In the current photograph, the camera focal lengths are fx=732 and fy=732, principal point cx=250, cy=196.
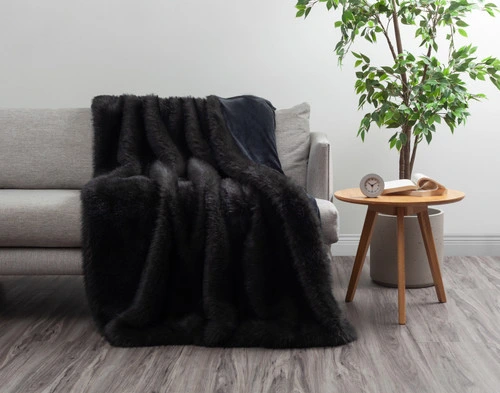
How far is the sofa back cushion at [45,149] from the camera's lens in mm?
3137

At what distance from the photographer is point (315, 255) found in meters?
2.43

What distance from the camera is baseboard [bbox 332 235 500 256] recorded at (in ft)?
12.1

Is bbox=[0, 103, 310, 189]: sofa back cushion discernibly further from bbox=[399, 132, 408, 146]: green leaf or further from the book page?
the book page

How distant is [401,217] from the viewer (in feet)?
8.62

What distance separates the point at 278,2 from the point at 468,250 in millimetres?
1563

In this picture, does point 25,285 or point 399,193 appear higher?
point 399,193

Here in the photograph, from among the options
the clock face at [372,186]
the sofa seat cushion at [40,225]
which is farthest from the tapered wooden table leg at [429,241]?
the sofa seat cushion at [40,225]

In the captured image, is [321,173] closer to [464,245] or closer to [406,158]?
[406,158]

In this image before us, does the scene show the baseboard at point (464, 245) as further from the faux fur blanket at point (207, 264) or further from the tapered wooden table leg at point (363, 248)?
the faux fur blanket at point (207, 264)

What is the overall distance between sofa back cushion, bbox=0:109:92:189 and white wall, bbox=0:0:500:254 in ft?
1.56

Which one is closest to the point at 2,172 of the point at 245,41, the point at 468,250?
the point at 245,41

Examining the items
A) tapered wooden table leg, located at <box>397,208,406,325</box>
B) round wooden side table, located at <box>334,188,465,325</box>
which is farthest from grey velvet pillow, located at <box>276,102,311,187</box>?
tapered wooden table leg, located at <box>397,208,406,325</box>

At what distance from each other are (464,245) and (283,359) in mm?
1814

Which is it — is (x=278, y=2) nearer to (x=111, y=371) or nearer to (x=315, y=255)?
(x=315, y=255)
